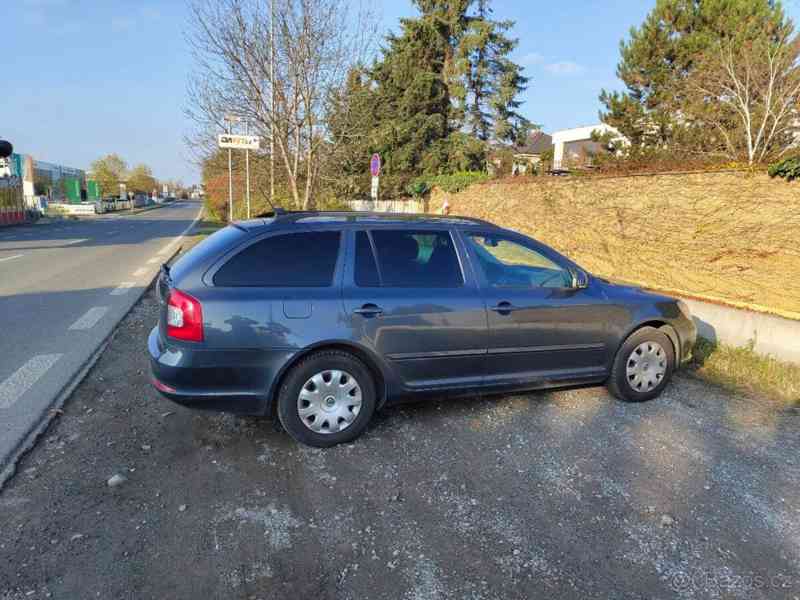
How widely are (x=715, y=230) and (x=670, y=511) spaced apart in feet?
21.7

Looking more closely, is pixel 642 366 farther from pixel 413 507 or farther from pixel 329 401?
pixel 329 401

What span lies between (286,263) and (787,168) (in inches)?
282

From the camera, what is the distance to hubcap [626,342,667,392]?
4258 mm

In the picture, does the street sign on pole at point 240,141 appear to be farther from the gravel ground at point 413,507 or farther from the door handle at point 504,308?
the door handle at point 504,308

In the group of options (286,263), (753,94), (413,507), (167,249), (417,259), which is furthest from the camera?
(167,249)

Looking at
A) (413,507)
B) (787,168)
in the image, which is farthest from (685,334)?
(787,168)

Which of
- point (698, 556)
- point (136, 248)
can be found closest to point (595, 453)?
point (698, 556)

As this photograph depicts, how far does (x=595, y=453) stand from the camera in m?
3.44

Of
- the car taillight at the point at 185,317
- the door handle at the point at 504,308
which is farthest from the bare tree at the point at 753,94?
the car taillight at the point at 185,317

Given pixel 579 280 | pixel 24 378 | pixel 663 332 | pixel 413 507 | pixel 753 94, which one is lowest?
pixel 413 507

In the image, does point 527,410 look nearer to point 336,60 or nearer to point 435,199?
point 336,60

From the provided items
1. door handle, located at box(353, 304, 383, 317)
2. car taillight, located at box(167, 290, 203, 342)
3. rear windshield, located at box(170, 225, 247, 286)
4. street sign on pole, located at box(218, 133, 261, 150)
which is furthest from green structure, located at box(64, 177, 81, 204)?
door handle, located at box(353, 304, 383, 317)

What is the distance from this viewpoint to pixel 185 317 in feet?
10.2

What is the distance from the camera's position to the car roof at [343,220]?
358 centimetres
